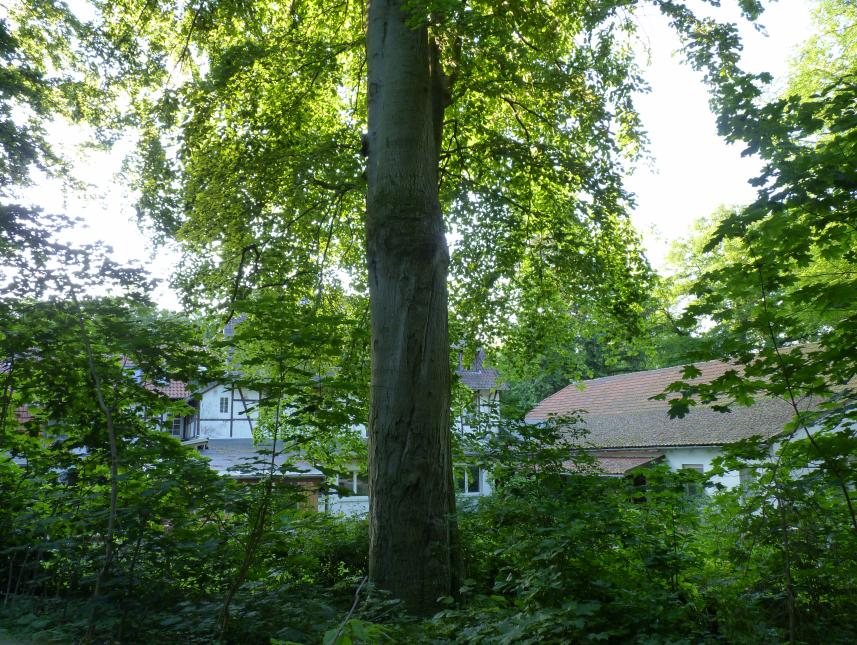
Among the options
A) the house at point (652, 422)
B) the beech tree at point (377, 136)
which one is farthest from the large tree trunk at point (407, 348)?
the house at point (652, 422)

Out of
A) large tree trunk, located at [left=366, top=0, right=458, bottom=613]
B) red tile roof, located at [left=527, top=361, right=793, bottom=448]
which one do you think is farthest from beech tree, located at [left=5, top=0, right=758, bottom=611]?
red tile roof, located at [left=527, top=361, right=793, bottom=448]

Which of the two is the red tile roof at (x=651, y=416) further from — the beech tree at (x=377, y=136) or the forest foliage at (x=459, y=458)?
the forest foliage at (x=459, y=458)

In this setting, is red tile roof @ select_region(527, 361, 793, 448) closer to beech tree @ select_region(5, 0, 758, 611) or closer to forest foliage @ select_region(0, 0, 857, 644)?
beech tree @ select_region(5, 0, 758, 611)

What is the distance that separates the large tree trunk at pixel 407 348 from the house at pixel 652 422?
458 inches

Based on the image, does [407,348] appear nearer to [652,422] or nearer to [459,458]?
[459,458]

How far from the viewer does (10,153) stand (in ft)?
32.5

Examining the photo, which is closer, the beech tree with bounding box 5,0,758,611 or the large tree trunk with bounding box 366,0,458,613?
the large tree trunk with bounding box 366,0,458,613

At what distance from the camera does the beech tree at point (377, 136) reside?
7559 millimetres

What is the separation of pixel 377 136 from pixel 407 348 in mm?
2183

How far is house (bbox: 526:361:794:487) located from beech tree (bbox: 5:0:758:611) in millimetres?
7022

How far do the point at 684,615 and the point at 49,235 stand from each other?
5.14 metres

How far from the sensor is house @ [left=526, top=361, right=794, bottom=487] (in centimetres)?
2020

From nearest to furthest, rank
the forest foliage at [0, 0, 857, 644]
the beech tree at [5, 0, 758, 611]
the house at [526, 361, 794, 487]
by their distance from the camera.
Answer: the forest foliage at [0, 0, 857, 644] < the beech tree at [5, 0, 758, 611] < the house at [526, 361, 794, 487]

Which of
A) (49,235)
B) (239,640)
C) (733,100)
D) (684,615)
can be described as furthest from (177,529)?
(733,100)
